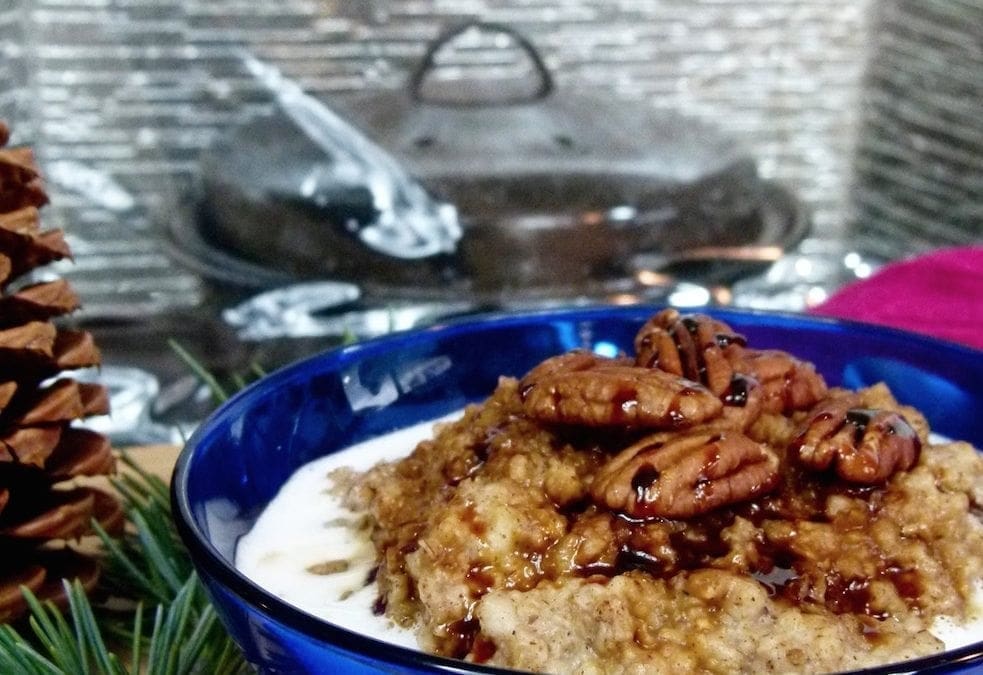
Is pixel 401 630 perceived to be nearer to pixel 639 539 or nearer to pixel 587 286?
pixel 639 539

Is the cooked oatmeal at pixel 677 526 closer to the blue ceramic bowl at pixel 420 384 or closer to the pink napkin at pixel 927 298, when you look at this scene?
the blue ceramic bowl at pixel 420 384

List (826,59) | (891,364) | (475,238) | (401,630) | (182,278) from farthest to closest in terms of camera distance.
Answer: (826,59) < (182,278) < (475,238) < (891,364) < (401,630)

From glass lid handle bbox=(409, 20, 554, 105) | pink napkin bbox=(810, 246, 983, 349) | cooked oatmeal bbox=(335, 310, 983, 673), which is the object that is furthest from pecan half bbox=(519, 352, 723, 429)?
glass lid handle bbox=(409, 20, 554, 105)

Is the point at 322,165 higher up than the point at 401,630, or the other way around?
the point at 401,630

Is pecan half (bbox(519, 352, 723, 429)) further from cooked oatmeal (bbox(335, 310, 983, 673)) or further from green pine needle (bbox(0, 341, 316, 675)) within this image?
green pine needle (bbox(0, 341, 316, 675))

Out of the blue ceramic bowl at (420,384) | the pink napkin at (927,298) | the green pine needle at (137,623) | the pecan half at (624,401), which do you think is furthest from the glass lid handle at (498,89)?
the pecan half at (624,401)

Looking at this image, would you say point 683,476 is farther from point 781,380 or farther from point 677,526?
point 781,380

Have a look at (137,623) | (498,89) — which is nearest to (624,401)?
(137,623)

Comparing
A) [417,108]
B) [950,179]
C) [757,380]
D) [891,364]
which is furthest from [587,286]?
[950,179]
